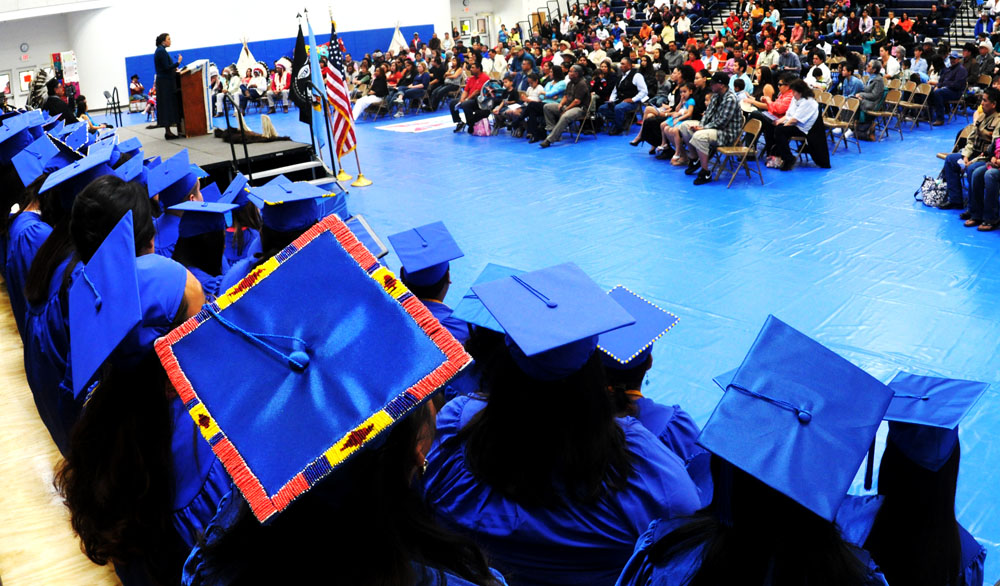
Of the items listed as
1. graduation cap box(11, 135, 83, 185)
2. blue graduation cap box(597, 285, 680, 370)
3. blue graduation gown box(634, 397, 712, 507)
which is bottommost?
blue graduation gown box(634, 397, 712, 507)

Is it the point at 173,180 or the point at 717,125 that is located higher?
the point at 173,180

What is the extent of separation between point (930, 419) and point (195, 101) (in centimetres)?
1102

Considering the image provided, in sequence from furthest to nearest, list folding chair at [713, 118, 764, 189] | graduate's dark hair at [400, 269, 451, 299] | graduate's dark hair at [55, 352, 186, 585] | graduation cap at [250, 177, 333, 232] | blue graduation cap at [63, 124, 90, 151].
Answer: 1. folding chair at [713, 118, 764, 189]
2. blue graduation cap at [63, 124, 90, 151]
3. graduation cap at [250, 177, 333, 232]
4. graduate's dark hair at [400, 269, 451, 299]
5. graduate's dark hair at [55, 352, 186, 585]

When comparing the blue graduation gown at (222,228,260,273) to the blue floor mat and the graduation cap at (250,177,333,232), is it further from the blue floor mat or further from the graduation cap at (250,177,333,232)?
the blue floor mat

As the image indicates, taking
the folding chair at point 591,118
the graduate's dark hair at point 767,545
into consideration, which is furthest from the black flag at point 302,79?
the graduate's dark hair at point 767,545

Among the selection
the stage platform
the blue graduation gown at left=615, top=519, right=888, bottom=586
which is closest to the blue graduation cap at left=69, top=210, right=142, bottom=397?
the blue graduation gown at left=615, top=519, right=888, bottom=586

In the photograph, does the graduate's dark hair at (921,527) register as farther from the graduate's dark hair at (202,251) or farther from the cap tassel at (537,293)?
the graduate's dark hair at (202,251)

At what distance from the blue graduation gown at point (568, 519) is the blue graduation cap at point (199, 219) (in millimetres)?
2124

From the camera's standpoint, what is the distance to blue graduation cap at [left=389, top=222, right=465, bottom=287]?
3248 millimetres

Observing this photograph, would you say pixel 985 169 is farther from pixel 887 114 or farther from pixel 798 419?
pixel 798 419

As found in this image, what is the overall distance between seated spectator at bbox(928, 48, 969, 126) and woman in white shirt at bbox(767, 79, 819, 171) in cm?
364

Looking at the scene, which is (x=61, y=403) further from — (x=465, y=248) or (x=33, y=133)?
(x=465, y=248)

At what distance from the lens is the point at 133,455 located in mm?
1688

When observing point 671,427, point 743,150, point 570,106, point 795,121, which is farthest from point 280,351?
point 570,106
